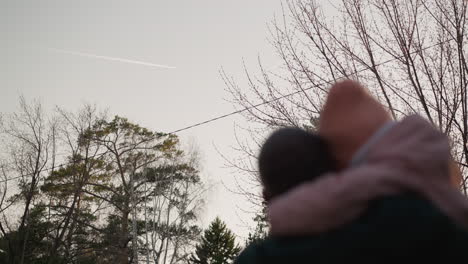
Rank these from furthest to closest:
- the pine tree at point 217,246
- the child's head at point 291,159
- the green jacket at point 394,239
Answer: the pine tree at point 217,246
the child's head at point 291,159
the green jacket at point 394,239

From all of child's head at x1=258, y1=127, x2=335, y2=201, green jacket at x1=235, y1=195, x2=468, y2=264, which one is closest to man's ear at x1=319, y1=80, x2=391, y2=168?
child's head at x1=258, y1=127, x2=335, y2=201

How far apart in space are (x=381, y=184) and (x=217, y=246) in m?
26.6

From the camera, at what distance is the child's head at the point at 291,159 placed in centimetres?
88

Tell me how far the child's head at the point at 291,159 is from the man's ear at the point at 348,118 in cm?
3

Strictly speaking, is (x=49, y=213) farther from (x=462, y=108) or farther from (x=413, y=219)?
(x=413, y=219)

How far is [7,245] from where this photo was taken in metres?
15.3

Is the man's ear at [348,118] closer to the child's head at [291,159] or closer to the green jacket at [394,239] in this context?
the child's head at [291,159]

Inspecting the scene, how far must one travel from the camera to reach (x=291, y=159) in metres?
0.89

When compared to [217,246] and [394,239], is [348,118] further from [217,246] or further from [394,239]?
[217,246]

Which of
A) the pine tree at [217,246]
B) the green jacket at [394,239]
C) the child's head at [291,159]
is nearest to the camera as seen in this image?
the green jacket at [394,239]

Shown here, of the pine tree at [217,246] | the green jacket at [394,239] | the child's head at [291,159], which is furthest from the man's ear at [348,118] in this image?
the pine tree at [217,246]

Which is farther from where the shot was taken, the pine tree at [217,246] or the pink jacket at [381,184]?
the pine tree at [217,246]

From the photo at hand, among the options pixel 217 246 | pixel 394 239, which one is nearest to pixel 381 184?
pixel 394 239

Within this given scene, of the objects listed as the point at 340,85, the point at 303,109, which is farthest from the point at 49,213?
the point at 340,85
